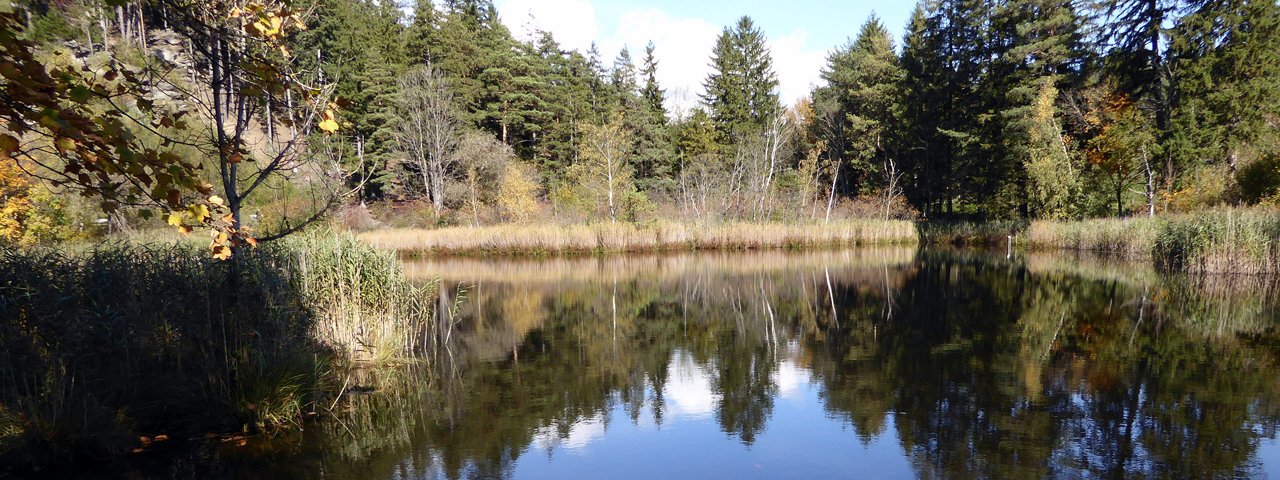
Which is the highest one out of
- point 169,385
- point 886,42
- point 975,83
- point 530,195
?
point 886,42

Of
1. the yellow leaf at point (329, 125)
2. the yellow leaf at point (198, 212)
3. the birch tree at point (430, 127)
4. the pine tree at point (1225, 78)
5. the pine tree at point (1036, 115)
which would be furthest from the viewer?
the birch tree at point (430, 127)

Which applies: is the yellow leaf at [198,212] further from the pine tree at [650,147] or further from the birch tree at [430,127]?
the pine tree at [650,147]

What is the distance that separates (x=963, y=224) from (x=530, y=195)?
2098 centimetres

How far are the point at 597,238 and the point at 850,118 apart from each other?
2151 centimetres

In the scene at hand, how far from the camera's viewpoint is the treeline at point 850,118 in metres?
22.9

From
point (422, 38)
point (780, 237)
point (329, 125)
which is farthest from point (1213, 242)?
point (422, 38)

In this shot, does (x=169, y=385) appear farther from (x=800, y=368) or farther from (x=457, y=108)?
(x=457, y=108)

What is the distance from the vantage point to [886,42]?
138 feet

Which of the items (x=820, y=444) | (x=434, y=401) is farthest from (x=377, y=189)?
(x=820, y=444)

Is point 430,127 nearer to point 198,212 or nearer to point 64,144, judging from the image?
point 198,212

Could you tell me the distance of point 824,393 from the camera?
283 inches

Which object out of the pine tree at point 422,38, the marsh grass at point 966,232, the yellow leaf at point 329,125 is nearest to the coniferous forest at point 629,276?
the yellow leaf at point 329,125

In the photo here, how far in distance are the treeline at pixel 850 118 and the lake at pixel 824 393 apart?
26.5 feet

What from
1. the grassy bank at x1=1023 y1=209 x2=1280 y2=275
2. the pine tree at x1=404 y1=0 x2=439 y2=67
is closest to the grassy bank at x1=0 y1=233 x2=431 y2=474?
the grassy bank at x1=1023 y1=209 x2=1280 y2=275
